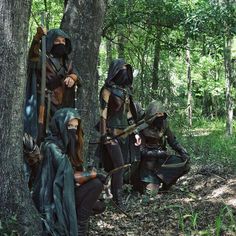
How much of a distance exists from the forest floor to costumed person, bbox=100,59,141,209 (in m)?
0.41

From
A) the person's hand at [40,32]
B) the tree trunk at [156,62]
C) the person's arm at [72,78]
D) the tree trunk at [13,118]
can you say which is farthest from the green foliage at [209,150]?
the tree trunk at [13,118]

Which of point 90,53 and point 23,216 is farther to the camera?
point 90,53

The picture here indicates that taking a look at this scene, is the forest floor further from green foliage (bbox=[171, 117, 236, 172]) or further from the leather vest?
the leather vest

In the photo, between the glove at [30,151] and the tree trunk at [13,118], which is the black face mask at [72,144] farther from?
the tree trunk at [13,118]

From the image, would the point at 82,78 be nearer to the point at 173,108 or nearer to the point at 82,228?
the point at 82,228

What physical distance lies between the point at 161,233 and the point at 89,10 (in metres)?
2.89

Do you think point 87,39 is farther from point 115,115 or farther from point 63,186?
point 63,186

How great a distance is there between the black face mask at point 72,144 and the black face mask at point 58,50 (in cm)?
130

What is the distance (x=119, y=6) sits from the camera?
33.8 feet

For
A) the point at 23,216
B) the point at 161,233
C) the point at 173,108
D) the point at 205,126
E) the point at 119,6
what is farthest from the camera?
the point at 205,126

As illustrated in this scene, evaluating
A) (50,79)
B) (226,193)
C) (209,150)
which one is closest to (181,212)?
(226,193)

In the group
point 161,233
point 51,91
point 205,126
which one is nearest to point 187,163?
point 161,233

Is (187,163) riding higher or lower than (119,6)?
lower

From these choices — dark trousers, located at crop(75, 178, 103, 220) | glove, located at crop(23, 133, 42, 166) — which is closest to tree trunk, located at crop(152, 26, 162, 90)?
glove, located at crop(23, 133, 42, 166)
